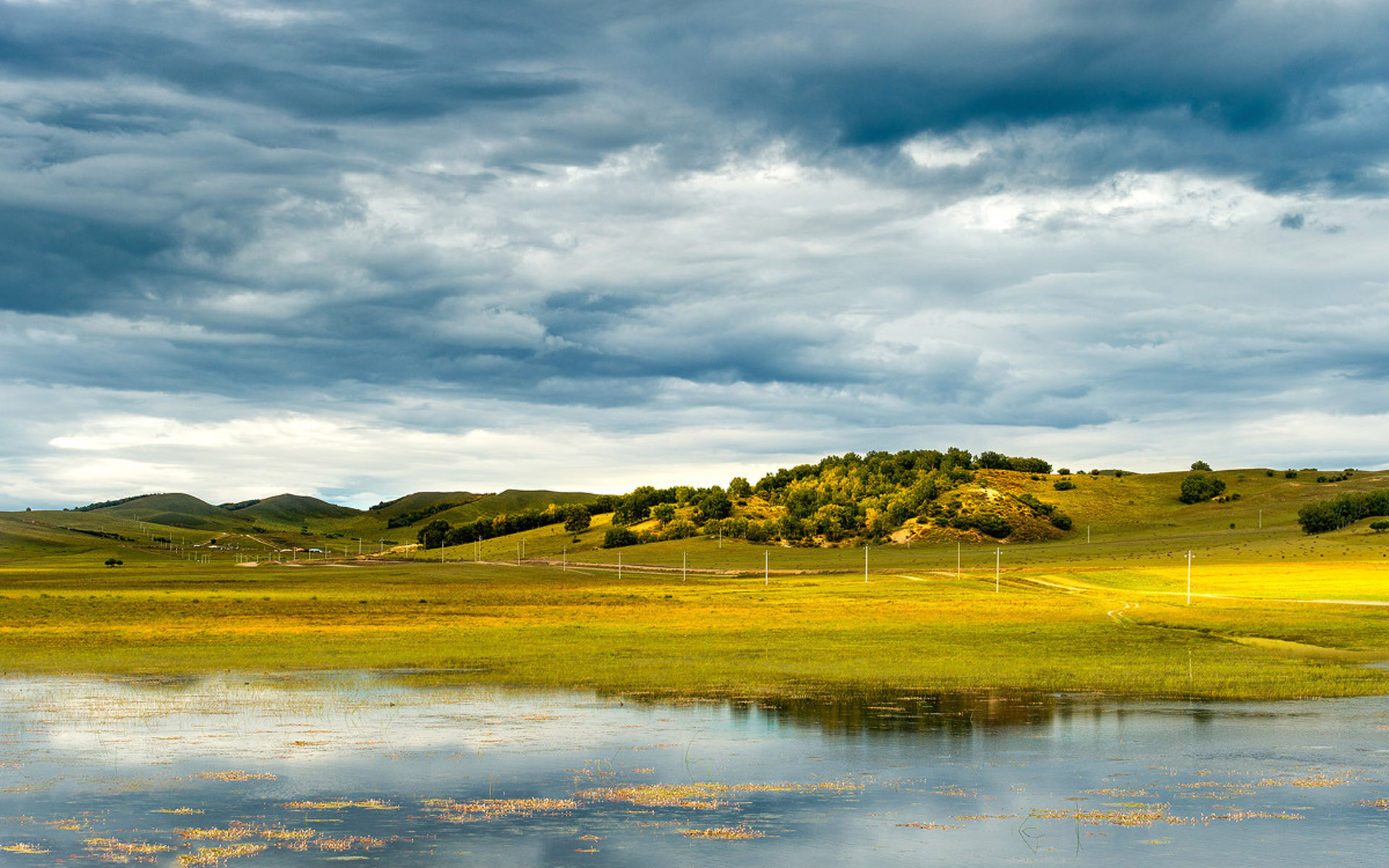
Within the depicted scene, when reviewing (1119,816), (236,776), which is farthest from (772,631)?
(1119,816)

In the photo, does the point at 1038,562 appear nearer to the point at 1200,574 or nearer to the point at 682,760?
the point at 1200,574

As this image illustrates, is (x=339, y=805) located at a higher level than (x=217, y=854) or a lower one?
lower

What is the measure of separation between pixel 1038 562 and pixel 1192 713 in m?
155

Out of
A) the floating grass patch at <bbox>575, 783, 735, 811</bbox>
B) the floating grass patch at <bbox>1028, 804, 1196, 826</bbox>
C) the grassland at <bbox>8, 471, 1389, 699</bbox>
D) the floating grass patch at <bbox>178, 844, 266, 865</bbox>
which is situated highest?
the floating grass patch at <bbox>178, 844, 266, 865</bbox>

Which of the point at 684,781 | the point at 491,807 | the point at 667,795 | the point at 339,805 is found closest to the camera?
the point at 491,807

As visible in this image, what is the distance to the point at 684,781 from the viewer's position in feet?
65.4

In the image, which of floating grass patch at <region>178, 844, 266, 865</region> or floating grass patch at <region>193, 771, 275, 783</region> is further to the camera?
floating grass patch at <region>193, 771, 275, 783</region>

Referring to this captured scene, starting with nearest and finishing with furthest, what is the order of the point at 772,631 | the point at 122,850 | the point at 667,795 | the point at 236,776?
the point at 122,850 → the point at 667,795 → the point at 236,776 → the point at 772,631

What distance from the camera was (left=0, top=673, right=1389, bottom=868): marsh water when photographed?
15500 mm

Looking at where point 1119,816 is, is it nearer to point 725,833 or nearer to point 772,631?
point 725,833

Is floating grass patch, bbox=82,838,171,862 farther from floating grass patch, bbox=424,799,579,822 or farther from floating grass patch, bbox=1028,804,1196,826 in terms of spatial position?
floating grass patch, bbox=1028,804,1196,826

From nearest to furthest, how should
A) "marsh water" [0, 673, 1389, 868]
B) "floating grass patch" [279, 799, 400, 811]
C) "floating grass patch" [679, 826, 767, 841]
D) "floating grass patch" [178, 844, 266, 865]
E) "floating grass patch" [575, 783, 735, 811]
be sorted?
"floating grass patch" [178, 844, 266, 865] < "marsh water" [0, 673, 1389, 868] < "floating grass patch" [679, 826, 767, 841] < "floating grass patch" [279, 799, 400, 811] < "floating grass patch" [575, 783, 735, 811]

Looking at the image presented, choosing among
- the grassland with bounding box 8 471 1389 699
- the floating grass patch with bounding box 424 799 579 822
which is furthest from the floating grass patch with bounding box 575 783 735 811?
the grassland with bounding box 8 471 1389 699

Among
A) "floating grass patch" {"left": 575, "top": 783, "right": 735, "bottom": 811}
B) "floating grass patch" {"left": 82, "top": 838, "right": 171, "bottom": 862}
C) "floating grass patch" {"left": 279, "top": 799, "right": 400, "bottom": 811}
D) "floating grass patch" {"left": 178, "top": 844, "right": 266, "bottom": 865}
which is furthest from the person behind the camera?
"floating grass patch" {"left": 575, "top": 783, "right": 735, "bottom": 811}
